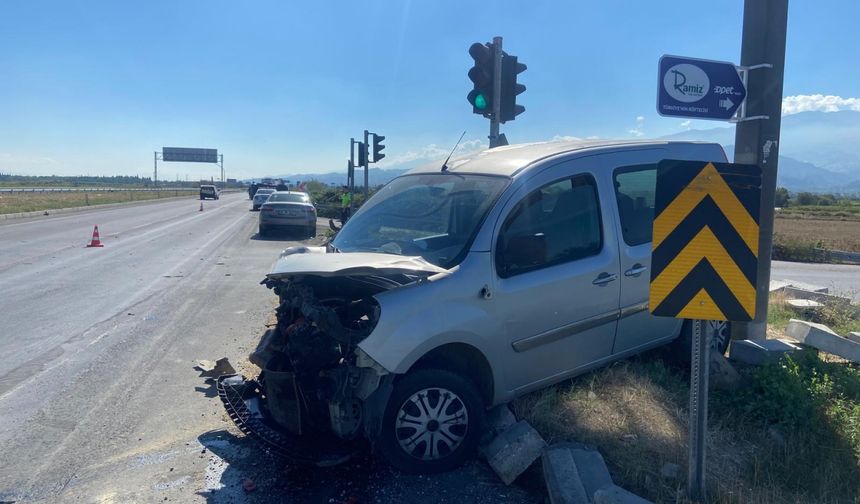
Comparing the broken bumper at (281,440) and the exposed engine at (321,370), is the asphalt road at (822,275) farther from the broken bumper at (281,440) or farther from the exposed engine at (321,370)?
the broken bumper at (281,440)

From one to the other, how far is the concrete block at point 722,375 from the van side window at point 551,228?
1.39 meters

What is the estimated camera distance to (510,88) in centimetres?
878

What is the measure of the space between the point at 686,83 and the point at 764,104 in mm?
957

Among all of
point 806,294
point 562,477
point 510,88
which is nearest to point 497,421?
point 562,477

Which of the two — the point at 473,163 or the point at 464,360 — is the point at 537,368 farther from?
the point at 473,163

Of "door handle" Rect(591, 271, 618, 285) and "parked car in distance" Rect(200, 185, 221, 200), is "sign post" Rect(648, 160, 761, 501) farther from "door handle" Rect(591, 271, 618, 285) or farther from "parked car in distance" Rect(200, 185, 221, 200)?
"parked car in distance" Rect(200, 185, 221, 200)

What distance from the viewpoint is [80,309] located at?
8.56 meters

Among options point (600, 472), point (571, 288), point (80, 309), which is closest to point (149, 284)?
point (80, 309)

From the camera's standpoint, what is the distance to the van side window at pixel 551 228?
13.6 feet

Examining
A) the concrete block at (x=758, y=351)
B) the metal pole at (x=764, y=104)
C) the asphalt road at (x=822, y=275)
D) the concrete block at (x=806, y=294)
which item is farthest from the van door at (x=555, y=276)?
the asphalt road at (x=822, y=275)

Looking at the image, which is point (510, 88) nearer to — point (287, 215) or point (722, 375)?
point (722, 375)

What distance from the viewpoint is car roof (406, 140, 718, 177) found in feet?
15.2

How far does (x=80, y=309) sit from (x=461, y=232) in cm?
666

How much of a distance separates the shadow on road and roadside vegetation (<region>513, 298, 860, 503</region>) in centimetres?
69
